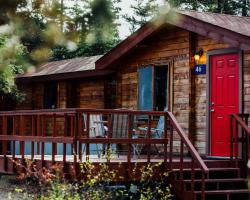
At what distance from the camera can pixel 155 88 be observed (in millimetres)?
13078

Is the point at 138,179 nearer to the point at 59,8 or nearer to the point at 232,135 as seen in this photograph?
the point at 232,135

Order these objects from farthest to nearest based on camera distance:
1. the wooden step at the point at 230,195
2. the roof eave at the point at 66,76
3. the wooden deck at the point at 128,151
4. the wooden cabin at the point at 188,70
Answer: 1. the roof eave at the point at 66,76
2. the wooden cabin at the point at 188,70
3. the wooden step at the point at 230,195
4. the wooden deck at the point at 128,151

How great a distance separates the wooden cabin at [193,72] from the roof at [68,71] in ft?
3.40

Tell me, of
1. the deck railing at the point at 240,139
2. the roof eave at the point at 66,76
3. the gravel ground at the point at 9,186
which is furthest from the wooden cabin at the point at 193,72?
the gravel ground at the point at 9,186

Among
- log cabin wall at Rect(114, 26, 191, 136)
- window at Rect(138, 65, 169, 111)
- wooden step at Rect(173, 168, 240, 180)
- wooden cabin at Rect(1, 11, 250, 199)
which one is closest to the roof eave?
wooden cabin at Rect(1, 11, 250, 199)

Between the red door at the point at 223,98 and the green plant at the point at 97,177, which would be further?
the red door at the point at 223,98

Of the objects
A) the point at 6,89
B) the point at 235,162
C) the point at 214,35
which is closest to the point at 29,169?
the point at 235,162

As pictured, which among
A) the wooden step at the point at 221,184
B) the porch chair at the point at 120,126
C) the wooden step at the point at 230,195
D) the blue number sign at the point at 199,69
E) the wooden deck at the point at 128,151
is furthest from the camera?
the blue number sign at the point at 199,69

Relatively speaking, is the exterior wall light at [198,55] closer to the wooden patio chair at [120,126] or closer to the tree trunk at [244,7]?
the wooden patio chair at [120,126]

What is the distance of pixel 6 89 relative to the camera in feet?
53.4

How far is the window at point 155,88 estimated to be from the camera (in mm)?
12930

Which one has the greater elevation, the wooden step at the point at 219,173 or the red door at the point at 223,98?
the red door at the point at 223,98

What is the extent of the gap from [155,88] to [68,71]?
4685mm

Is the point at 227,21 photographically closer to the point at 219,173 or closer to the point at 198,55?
the point at 198,55
